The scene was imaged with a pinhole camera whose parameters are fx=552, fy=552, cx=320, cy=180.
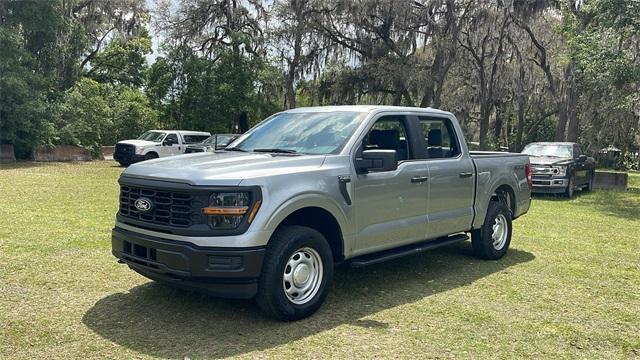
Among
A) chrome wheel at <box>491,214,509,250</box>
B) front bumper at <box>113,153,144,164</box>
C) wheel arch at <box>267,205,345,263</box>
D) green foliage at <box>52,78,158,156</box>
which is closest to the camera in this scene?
wheel arch at <box>267,205,345,263</box>

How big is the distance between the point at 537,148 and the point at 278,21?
1802cm

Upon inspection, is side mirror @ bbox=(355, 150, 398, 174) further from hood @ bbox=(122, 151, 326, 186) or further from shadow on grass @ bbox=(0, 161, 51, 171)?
shadow on grass @ bbox=(0, 161, 51, 171)

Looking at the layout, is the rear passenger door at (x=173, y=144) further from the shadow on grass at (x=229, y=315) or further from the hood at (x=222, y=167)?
the hood at (x=222, y=167)

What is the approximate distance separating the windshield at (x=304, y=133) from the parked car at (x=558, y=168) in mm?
11841

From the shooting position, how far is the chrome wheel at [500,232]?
7621 mm

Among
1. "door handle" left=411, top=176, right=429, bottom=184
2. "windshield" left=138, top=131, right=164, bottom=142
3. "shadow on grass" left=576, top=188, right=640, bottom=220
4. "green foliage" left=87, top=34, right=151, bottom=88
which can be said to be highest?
"green foliage" left=87, top=34, right=151, bottom=88

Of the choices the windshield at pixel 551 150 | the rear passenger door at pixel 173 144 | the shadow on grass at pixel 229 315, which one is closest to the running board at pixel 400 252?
the shadow on grass at pixel 229 315

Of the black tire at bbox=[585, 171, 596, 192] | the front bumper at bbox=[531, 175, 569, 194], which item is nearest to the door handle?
the front bumper at bbox=[531, 175, 569, 194]

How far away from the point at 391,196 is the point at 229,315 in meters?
2.01

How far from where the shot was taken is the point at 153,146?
74.9 ft

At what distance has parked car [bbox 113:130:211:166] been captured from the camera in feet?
73.7

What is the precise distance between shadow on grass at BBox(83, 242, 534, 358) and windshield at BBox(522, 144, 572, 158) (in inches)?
453

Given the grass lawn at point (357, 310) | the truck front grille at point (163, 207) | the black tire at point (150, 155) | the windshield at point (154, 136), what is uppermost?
the windshield at point (154, 136)

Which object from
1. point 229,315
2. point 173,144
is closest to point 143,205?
point 229,315
